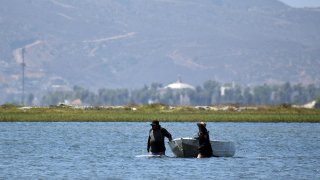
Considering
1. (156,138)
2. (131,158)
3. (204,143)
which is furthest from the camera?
(131,158)

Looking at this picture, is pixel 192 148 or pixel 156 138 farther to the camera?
pixel 192 148

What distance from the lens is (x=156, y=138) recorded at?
56.8 metres

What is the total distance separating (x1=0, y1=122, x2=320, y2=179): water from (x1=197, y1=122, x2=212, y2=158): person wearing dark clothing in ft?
1.85

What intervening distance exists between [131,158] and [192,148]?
3311 millimetres

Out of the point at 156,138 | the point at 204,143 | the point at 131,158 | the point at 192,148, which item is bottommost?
the point at 131,158

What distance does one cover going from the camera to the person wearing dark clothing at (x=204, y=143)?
184ft

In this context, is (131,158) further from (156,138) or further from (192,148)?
(192,148)

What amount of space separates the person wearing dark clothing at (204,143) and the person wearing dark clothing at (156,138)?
164cm

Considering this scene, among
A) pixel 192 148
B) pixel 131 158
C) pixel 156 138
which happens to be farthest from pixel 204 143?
pixel 131 158

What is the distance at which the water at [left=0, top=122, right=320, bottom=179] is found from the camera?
49281 millimetres

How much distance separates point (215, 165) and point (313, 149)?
642 inches

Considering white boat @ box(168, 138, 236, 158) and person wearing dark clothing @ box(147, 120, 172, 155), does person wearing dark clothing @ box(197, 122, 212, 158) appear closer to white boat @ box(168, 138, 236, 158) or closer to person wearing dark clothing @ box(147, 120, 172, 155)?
white boat @ box(168, 138, 236, 158)

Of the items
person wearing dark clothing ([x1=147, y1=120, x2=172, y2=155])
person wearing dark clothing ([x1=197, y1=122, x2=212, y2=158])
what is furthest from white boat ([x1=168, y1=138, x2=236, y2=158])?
person wearing dark clothing ([x1=147, y1=120, x2=172, y2=155])

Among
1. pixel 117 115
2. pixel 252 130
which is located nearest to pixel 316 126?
pixel 252 130
